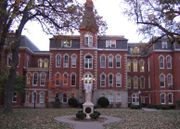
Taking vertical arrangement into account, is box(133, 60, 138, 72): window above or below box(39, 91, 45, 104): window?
above

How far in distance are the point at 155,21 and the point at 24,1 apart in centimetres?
1262

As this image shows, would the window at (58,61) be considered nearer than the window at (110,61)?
Yes

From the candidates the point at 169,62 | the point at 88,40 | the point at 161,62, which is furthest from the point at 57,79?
the point at 169,62

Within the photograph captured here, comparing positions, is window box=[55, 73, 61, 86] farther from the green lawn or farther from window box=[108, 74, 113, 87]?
the green lawn

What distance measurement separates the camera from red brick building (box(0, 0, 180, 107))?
5159cm

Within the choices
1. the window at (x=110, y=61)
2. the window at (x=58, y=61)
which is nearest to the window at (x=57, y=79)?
the window at (x=58, y=61)

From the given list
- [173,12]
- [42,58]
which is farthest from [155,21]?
[42,58]

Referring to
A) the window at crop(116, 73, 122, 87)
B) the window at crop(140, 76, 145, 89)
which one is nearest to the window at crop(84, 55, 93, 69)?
the window at crop(116, 73, 122, 87)

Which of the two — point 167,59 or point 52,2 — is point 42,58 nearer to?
point 167,59

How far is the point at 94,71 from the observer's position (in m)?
51.6

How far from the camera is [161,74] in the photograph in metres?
54.5

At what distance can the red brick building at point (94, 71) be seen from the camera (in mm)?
51594

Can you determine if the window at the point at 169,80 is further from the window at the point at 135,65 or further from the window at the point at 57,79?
the window at the point at 57,79

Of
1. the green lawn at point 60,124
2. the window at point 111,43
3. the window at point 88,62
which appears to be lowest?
the green lawn at point 60,124
